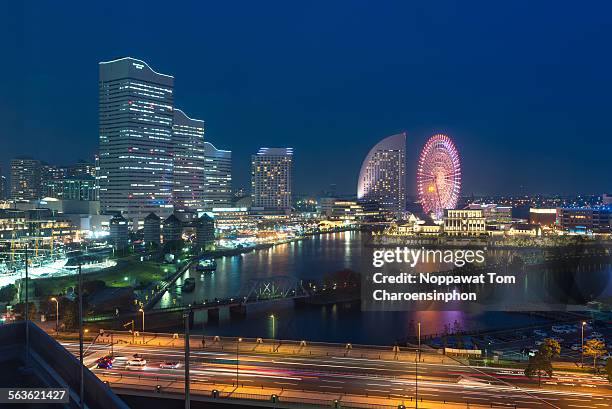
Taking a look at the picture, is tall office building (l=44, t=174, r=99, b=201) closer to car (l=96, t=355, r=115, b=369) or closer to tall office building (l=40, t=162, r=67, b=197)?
tall office building (l=40, t=162, r=67, b=197)

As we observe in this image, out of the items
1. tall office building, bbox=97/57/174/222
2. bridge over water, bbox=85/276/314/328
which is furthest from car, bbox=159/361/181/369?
tall office building, bbox=97/57/174/222

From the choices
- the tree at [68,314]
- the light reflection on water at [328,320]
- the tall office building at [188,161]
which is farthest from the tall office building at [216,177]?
the tree at [68,314]

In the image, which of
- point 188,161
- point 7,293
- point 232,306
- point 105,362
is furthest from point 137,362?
point 188,161

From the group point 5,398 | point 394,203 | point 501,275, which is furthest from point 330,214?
point 5,398

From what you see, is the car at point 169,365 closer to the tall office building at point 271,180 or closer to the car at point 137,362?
the car at point 137,362

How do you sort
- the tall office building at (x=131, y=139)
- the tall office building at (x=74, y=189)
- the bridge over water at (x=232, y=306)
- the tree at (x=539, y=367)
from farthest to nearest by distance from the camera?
the tall office building at (x=74, y=189) → the tall office building at (x=131, y=139) → the bridge over water at (x=232, y=306) → the tree at (x=539, y=367)

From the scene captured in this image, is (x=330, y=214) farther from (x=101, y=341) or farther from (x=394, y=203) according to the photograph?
(x=101, y=341)

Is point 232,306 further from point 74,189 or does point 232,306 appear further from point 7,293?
point 74,189
